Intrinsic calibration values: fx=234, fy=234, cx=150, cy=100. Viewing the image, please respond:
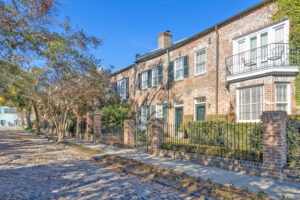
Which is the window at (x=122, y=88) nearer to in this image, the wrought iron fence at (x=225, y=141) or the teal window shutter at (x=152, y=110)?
the teal window shutter at (x=152, y=110)

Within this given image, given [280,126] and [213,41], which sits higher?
[213,41]

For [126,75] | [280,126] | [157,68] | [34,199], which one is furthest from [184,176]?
[126,75]

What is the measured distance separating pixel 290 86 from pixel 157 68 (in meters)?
11.0

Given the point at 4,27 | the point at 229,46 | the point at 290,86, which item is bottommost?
the point at 290,86

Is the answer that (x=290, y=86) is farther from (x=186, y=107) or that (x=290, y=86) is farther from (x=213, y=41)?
(x=186, y=107)

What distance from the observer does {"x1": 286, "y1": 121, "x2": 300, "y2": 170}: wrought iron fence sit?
6570mm

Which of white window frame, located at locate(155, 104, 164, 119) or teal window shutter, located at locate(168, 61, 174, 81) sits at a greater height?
teal window shutter, located at locate(168, 61, 174, 81)

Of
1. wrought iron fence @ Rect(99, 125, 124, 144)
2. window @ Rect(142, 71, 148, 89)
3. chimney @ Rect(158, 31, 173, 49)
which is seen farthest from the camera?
chimney @ Rect(158, 31, 173, 49)

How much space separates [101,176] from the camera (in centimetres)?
705

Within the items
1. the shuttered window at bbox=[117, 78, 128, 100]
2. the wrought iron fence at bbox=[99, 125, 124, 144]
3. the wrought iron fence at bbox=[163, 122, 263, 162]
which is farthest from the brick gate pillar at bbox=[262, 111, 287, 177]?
the shuttered window at bbox=[117, 78, 128, 100]

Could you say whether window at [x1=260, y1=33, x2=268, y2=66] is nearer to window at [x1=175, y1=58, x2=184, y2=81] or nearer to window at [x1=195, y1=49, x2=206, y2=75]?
window at [x1=195, y1=49, x2=206, y2=75]

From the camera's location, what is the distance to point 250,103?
1253 centimetres

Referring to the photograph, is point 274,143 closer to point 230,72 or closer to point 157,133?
point 157,133

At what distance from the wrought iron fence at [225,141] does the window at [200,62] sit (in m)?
5.44
